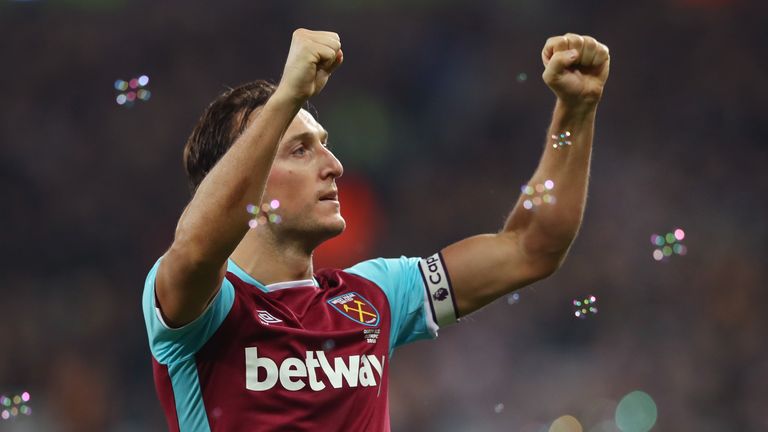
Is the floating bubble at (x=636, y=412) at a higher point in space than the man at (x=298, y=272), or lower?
lower

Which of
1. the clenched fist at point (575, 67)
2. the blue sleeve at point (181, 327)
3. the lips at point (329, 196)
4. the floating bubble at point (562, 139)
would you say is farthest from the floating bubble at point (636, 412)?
the blue sleeve at point (181, 327)

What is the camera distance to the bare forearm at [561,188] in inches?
113

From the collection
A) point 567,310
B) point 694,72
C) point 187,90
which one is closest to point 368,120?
point 187,90

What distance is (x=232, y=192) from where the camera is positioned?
2170 millimetres

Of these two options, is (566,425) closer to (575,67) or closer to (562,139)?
(562,139)

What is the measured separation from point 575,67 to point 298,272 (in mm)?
988

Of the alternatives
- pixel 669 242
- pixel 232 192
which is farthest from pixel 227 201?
pixel 669 242

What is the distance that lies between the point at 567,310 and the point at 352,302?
413cm

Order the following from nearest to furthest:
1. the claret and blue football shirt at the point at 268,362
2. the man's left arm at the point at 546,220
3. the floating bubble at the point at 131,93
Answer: the claret and blue football shirt at the point at 268,362 < the man's left arm at the point at 546,220 < the floating bubble at the point at 131,93

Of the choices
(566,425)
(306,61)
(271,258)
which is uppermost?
(306,61)

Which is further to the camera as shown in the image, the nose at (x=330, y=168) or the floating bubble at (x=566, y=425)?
the floating bubble at (x=566, y=425)

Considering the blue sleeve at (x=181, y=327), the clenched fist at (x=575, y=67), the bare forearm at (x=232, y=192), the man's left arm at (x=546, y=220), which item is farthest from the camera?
the man's left arm at (x=546, y=220)

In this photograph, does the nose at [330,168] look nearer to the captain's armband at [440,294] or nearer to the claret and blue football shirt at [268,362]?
the claret and blue football shirt at [268,362]

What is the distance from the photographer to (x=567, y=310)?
672 centimetres
